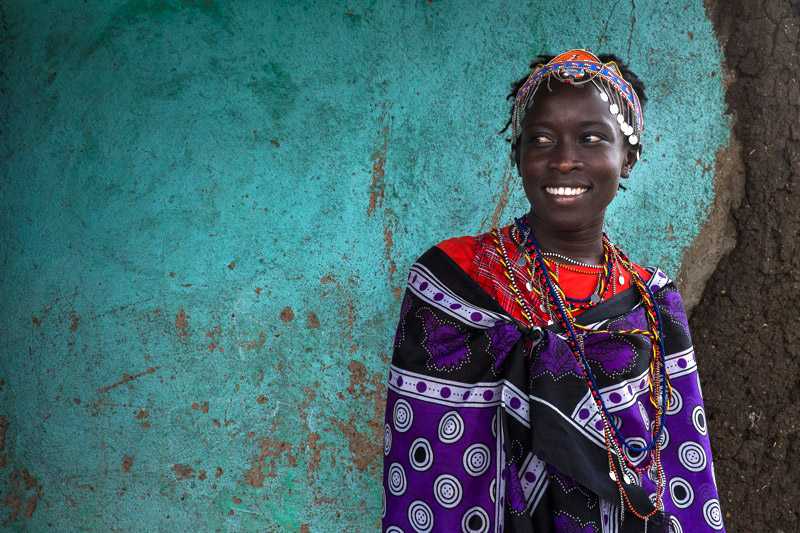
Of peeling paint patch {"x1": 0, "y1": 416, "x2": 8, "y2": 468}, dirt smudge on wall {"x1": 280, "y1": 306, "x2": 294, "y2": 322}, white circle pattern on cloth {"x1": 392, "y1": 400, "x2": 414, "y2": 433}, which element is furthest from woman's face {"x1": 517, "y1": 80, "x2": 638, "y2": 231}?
peeling paint patch {"x1": 0, "y1": 416, "x2": 8, "y2": 468}

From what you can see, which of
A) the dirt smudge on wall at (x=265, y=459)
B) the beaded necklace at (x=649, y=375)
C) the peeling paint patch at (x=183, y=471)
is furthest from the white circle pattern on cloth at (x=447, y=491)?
the peeling paint patch at (x=183, y=471)

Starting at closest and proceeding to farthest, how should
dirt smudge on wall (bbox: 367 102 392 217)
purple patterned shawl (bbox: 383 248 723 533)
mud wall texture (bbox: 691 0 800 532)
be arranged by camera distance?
1. purple patterned shawl (bbox: 383 248 723 533)
2. dirt smudge on wall (bbox: 367 102 392 217)
3. mud wall texture (bbox: 691 0 800 532)

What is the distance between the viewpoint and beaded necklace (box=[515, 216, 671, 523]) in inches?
67.5

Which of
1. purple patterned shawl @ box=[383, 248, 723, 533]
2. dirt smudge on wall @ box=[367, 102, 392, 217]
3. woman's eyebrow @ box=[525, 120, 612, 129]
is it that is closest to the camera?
purple patterned shawl @ box=[383, 248, 723, 533]

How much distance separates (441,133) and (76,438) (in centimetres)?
168

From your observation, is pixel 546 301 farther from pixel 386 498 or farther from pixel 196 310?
pixel 196 310

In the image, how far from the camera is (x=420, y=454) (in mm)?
1729

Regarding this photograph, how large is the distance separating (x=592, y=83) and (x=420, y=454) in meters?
1.06

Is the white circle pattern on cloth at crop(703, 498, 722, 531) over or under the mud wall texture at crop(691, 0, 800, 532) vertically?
under

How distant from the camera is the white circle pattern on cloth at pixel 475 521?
169cm

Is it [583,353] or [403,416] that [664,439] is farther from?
[403,416]

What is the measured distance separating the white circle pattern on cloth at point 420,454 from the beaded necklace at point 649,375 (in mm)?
432

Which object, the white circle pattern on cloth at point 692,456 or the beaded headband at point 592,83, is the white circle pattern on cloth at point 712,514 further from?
the beaded headband at point 592,83

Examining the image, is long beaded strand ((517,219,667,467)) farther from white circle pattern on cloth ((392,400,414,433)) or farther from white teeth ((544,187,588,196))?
white circle pattern on cloth ((392,400,414,433))
